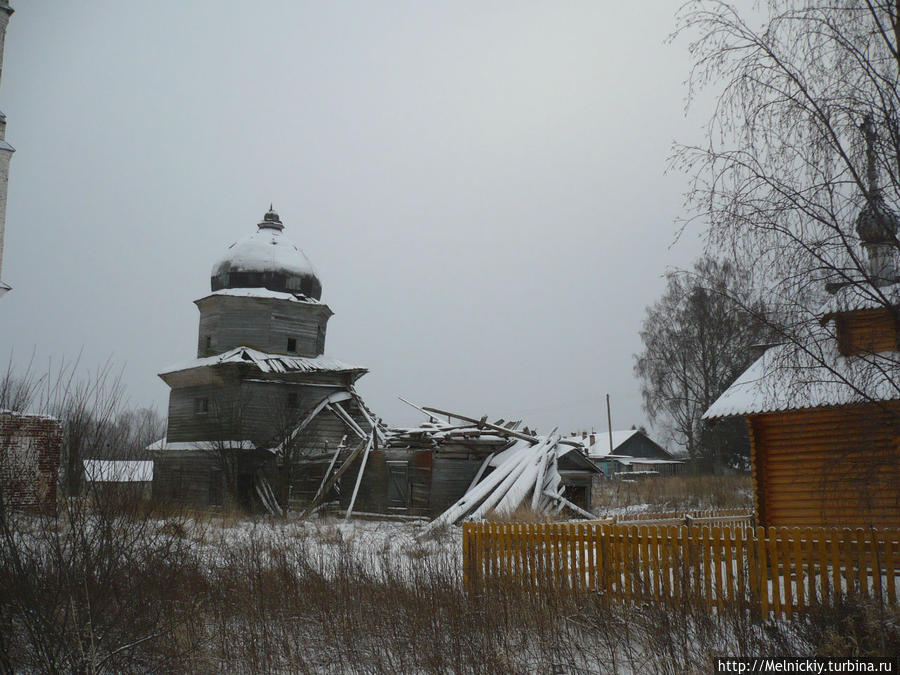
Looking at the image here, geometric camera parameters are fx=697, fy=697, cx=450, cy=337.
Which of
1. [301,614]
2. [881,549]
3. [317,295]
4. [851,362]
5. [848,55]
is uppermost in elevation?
[317,295]

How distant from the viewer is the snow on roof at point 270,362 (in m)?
29.7

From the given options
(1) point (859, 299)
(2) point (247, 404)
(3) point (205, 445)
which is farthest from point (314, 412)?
(1) point (859, 299)

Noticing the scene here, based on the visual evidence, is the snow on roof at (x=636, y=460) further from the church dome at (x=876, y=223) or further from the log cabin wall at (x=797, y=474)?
the church dome at (x=876, y=223)

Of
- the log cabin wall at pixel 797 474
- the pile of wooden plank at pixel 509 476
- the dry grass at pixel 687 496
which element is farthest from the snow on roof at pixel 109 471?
the dry grass at pixel 687 496

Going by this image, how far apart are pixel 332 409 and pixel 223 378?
189 inches

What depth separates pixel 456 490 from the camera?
25.3 meters

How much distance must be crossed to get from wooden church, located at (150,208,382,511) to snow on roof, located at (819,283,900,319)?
22.9 metres

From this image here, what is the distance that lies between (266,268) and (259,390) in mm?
6235

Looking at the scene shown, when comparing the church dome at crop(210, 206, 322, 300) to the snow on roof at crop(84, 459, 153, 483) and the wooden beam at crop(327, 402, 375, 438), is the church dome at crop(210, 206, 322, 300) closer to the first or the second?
the wooden beam at crop(327, 402, 375, 438)

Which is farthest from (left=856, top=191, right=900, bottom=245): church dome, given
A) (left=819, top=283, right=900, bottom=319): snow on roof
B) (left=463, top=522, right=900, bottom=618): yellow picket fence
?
(left=463, top=522, right=900, bottom=618): yellow picket fence

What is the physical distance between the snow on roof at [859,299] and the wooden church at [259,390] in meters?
22.9

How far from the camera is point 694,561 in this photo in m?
8.55

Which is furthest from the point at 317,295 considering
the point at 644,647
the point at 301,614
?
the point at 644,647

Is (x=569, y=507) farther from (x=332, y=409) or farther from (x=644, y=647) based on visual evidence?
(x=644, y=647)
